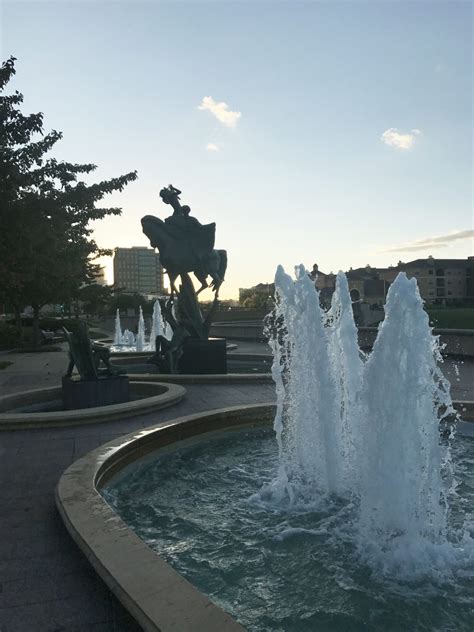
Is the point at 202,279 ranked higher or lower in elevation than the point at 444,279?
lower

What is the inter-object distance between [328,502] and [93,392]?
18.2 ft

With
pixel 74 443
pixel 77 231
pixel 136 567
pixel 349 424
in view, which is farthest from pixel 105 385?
pixel 77 231

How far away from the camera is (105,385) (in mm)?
9633

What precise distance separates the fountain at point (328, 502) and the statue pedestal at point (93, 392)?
275 centimetres

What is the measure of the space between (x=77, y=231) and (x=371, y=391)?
18.6 m

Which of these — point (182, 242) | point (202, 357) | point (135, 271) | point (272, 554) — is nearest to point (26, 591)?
point (272, 554)

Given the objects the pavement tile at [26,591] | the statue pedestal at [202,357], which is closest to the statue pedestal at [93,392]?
the statue pedestal at [202,357]

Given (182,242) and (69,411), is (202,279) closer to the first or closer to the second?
(182,242)

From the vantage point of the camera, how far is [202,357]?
1402cm

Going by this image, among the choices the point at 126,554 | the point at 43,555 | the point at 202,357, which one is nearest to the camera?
the point at 126,554

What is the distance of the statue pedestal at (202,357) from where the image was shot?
14008 mm

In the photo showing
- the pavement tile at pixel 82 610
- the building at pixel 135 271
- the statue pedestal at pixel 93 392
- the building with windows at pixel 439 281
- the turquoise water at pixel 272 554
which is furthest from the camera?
the building at pixel 135 271

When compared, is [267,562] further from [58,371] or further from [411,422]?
[58,371]

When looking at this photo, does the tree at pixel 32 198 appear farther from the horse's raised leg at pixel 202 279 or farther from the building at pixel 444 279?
the building at pixel 444 279
